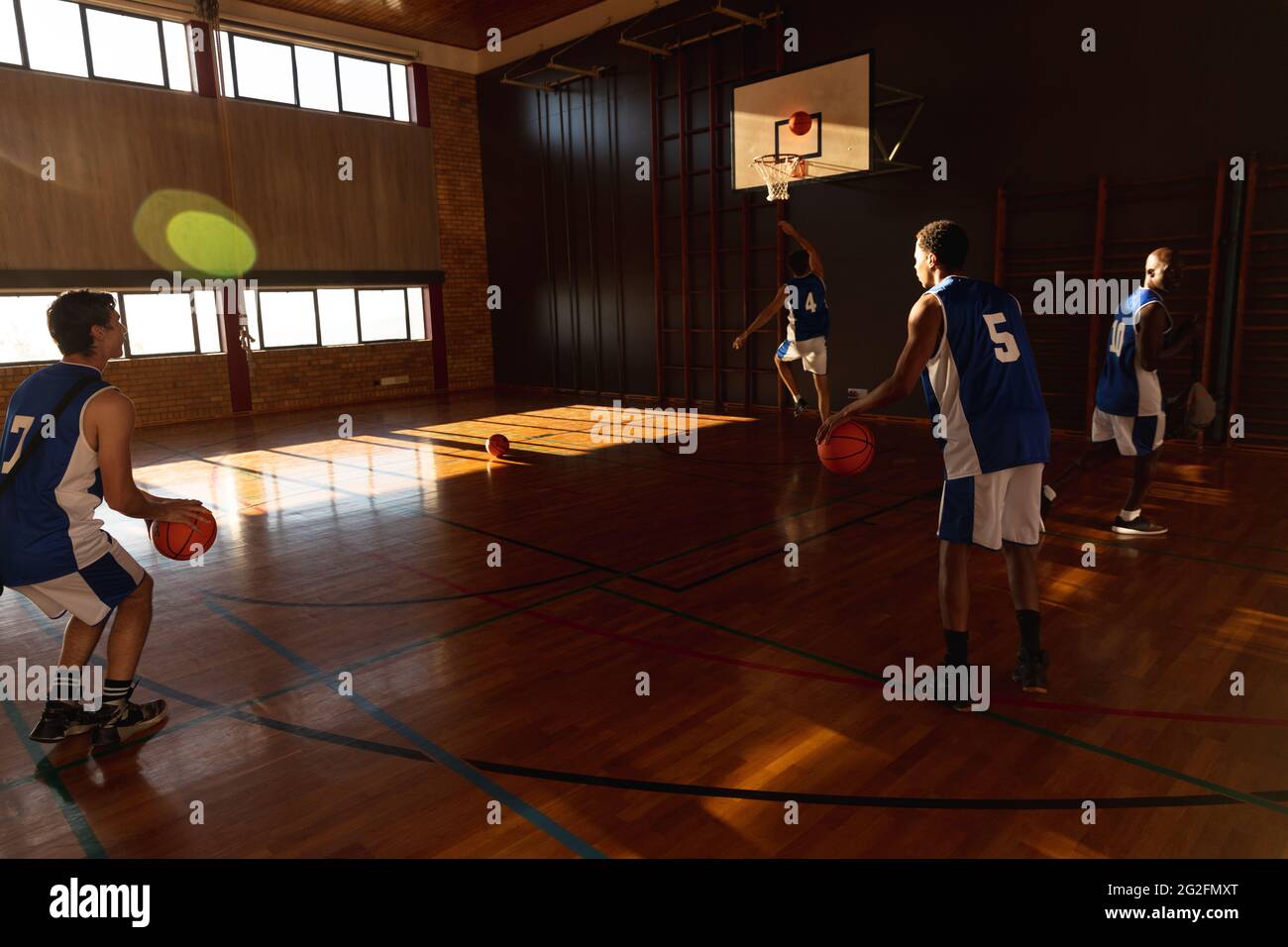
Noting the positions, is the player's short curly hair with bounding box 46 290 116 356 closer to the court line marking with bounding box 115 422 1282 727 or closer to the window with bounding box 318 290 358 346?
the court line marking with bounding box 115 422 1282 727

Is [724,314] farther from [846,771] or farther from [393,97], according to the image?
[846,771]

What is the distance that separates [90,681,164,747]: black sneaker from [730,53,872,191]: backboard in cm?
773

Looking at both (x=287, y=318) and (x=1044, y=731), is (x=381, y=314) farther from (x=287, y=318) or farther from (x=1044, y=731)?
(x=1044, y=731)

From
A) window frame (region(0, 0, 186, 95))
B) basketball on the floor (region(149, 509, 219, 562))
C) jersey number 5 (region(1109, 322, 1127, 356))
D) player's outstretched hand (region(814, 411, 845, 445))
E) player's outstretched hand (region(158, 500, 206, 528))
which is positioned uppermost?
window frame (region(0, 0, 186, 95))

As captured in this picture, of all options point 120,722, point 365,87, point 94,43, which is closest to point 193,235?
point 94,43

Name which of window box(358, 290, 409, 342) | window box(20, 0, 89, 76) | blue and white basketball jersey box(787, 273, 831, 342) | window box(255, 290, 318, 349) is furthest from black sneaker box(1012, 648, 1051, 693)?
window box(20, 0, 89, 76)

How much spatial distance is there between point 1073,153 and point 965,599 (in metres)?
6.74

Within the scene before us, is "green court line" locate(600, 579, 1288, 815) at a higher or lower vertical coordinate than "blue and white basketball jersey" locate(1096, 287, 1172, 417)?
lower

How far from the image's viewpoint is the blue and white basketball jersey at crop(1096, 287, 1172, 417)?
4688 millimetres

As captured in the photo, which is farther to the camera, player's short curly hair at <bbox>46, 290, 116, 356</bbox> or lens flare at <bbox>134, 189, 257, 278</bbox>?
lens flare at <bbox>134, 189, 257, 278</bbox>

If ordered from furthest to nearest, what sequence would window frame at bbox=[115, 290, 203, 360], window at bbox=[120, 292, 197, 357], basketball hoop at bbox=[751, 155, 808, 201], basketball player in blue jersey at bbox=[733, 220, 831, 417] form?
window at bbox=[120, 292, 197, 357], window frame at bbox=[115, 290, 203, 360], basketball hoop at bbox=[751, 155, 808, 201], basketball player in blue jersey at bbox=[733, 220, 831, 417]

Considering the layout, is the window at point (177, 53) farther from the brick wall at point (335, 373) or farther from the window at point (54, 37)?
the brick wall at point (335, 373)

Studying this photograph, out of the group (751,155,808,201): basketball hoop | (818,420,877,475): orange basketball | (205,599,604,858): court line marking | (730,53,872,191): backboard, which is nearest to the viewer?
(205,599,604,858): court line marking

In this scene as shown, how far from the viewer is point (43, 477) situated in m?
2.71
